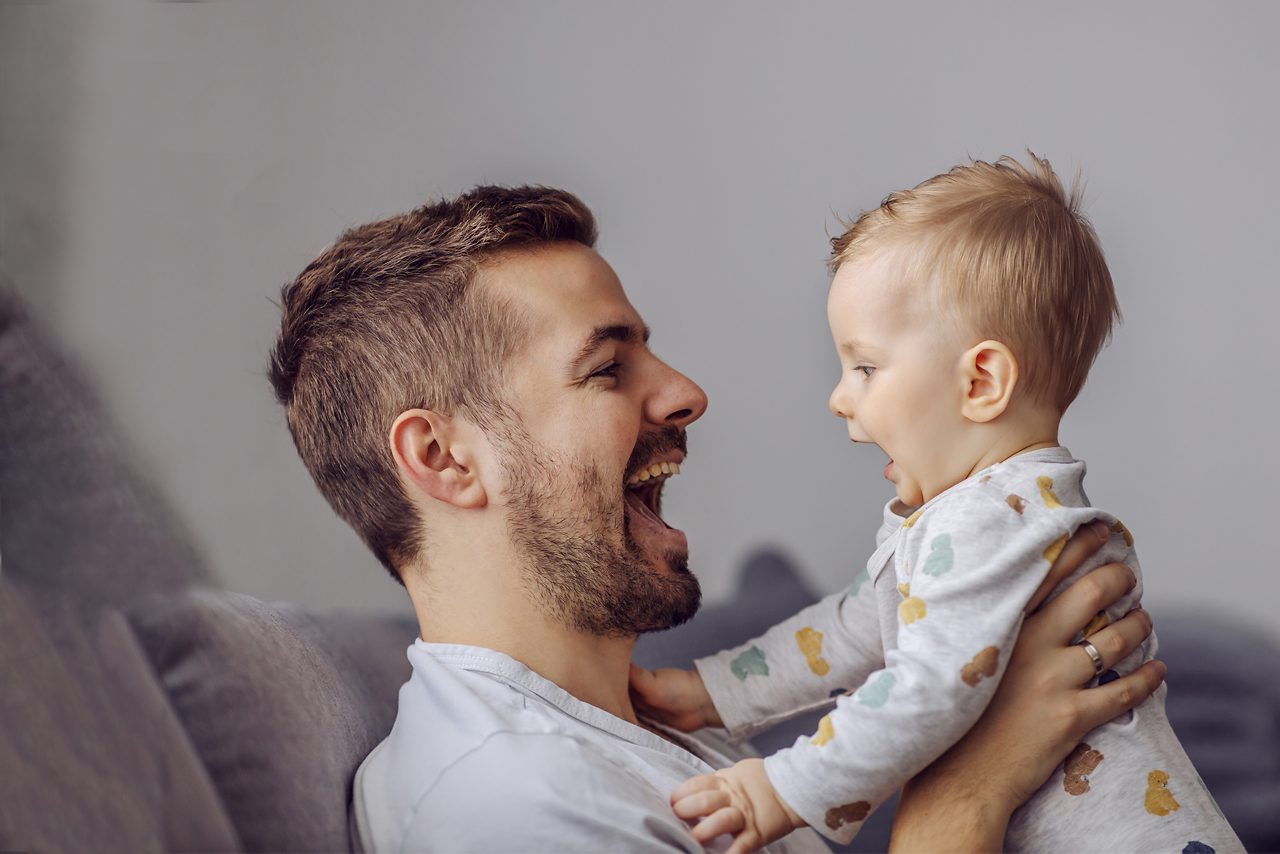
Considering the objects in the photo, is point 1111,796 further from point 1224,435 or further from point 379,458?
point 1224,435

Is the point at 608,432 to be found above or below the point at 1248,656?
above

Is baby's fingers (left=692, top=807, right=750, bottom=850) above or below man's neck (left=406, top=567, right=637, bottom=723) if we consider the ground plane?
below

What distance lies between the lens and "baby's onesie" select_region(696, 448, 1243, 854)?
111cm

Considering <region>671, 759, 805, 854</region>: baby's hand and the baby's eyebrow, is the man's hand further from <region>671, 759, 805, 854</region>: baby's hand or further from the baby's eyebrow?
the baby's eyebrow

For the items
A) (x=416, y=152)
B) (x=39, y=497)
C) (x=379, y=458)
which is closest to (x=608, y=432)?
(x=379, y=458)

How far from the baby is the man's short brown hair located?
0.41 metres

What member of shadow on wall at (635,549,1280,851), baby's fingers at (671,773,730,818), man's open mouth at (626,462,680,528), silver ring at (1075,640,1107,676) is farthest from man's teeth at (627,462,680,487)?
shadow on wall at (635,549,1280,851)

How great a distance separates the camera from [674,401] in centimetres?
146

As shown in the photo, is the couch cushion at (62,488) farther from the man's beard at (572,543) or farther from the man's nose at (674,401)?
the man's nose at (674,401)

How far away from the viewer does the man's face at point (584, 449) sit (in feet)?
4.52

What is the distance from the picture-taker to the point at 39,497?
98cm

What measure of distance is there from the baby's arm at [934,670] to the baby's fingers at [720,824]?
5 cm

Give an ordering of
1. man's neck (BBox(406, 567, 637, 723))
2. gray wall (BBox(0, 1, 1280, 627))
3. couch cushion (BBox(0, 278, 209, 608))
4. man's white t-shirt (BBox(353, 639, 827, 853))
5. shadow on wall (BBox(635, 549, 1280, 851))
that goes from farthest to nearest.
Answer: gray wall (BBox(0, 1, 1280, 627)) → shadow on wall (BBox(635, 549, 1280, 851)) → man's neck (BBox(406, 567, 637, 723)) → man's white t-shirt (BBox(353, 639, 827, 853)) → couch cushion (BBox(0, 278, 209, 608))

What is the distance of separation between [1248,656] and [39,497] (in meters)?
2.20
